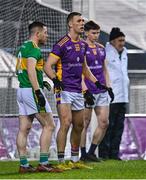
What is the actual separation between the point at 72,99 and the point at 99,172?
1079 mm

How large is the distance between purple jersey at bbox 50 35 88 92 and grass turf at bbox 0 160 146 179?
1.15m

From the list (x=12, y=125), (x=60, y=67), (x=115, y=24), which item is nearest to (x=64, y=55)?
(x=60, y=67)

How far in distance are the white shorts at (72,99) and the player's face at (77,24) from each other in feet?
2.70

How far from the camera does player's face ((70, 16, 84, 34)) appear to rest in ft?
40.1

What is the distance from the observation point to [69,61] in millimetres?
12117

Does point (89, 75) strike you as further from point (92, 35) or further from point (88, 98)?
point (92, 35)

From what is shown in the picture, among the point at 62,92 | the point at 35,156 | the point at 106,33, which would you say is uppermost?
the point at 106,33

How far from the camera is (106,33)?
1709cm

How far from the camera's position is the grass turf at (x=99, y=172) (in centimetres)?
1080

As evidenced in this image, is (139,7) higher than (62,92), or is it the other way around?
(139,7)

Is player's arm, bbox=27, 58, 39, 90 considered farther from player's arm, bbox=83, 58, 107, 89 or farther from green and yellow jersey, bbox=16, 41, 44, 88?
player's arm, bbox=83, 58, 107, 89

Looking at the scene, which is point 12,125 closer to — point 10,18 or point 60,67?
point 10,18

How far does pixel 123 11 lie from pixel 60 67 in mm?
5457

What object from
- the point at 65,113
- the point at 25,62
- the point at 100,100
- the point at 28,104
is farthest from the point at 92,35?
the point at 28,104
